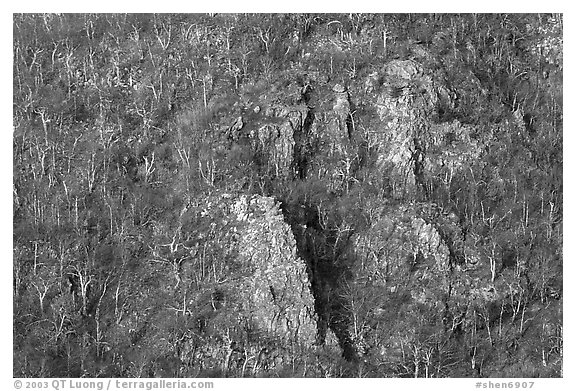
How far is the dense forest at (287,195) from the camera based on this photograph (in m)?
20.6

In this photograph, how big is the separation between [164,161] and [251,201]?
3.42 meters

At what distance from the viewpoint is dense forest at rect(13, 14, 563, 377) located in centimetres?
2058

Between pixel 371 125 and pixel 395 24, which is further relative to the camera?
pixel 395 24

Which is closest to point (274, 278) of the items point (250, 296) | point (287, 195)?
point (250, 296)

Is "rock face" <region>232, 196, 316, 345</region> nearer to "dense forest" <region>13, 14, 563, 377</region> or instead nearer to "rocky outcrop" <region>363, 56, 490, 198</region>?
"dense forest" <region>13, 14, 563, 377</region>

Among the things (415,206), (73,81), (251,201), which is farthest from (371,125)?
(73,81)

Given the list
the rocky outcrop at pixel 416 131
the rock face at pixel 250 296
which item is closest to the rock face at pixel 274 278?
the rock face at pixel 250 296

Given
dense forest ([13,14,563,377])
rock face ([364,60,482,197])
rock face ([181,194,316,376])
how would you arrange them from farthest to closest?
rock face ([364,60,482,197]), dense forest ([13,14,563,377]), rock face ([181,194,316,376])

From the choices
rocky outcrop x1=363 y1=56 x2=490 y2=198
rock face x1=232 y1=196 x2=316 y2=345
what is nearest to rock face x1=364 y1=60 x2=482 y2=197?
rocky outcrop x1=363 y1=56 x2=490 y2=198

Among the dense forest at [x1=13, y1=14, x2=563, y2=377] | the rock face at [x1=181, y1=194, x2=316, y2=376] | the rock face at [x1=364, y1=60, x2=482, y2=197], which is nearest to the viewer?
the rock face at [x1=181, y1=194, x2=316, y2=376]

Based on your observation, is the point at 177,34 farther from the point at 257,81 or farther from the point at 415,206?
the point at 415,206

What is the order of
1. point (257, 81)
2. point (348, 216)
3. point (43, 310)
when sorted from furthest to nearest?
point (257, 81), point (348, 216), point (43, 310)

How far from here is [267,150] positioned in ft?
76.4

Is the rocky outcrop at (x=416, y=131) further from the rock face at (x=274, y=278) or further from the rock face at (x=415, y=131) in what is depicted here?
the rock face at (x=274, y=278)
